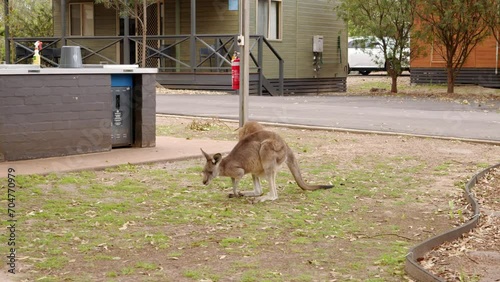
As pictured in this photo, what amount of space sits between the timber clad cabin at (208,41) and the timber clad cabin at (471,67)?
10.1 ft

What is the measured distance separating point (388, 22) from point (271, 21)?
417 cm

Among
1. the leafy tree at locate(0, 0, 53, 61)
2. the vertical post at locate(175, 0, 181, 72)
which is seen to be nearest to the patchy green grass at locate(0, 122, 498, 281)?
the vertical post at locate(175, 0, 181, 72)

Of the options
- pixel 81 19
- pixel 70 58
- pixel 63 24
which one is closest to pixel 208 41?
pixel 63 24

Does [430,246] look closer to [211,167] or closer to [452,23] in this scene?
[211,167]

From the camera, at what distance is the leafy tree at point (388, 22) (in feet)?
87.4

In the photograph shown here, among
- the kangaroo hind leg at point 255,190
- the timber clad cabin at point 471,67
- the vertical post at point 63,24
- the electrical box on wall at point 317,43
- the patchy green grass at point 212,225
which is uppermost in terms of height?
the vertical post at point 63,24

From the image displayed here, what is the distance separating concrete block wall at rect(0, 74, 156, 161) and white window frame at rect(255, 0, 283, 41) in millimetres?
16941

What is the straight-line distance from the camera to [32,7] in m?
36.3

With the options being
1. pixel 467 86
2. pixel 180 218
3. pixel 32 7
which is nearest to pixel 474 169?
pixel 180 218

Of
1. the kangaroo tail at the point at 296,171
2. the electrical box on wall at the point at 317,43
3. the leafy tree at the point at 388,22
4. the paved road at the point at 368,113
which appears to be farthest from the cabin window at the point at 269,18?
the kangaroo tail at the point at 296,171

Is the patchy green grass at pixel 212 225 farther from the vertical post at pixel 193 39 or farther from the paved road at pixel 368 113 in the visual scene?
the vertical post at pixel 193 39

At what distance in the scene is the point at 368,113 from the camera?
18.3m

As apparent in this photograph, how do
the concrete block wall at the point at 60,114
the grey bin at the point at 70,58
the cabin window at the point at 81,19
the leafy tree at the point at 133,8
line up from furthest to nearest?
the cabin window at the point at 81,19 → the leafy tree at the point at 133,8 → the grey bin at the point at 70,58 → the concrete block wall at the point at 60,114

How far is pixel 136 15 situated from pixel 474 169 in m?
17.6
